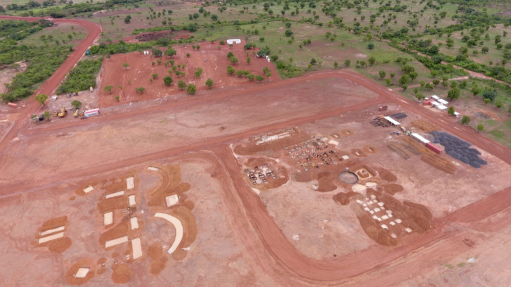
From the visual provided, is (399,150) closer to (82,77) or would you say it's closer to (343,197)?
(343,197)

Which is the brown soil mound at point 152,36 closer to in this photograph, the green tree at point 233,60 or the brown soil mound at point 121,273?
the green tree at point 233,60

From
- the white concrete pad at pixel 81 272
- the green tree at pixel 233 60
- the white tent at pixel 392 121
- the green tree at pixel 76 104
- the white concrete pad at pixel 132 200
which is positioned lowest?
the white concrete pad at pixel 81 272

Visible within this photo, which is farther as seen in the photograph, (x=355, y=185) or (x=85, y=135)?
(x=85, y=135)

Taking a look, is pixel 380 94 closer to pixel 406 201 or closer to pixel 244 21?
pixel 406 201

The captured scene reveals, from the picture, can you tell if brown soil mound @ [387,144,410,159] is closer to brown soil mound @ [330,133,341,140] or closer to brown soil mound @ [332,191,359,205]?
brown soil mound @ [330,133,341,140]

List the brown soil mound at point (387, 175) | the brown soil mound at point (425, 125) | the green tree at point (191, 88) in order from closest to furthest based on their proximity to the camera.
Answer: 1. the brown soil mound at point (387, 175)
2. the brown soil mound at point (425, 125)
3. the green tree at point (191, 88)

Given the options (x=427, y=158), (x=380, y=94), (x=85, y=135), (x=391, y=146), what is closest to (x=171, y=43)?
(x=85, y=135)

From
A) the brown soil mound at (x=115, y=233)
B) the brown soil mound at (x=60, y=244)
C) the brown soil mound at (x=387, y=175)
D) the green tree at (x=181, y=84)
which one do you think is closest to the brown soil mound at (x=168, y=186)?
the brown soil mound at (x=115, y=233)
